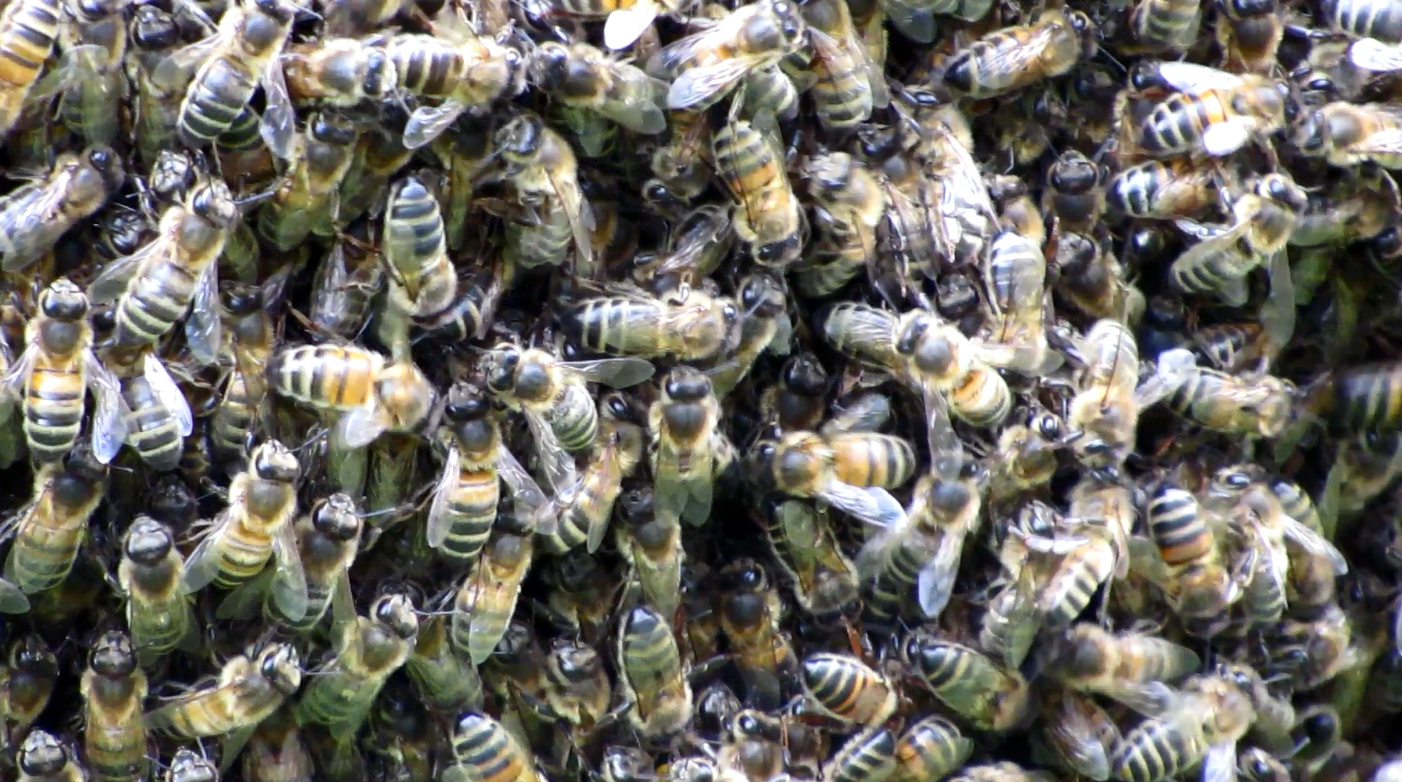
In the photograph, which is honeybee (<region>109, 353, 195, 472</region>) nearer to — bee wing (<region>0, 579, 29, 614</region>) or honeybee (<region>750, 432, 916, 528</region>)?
bee wing (<region>0, 579, 29, 614</region>)

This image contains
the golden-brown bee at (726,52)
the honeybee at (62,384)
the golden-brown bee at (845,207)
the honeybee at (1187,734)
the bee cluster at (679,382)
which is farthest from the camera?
the honeybee at (1187,734)

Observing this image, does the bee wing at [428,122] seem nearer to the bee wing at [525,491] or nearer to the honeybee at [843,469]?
the bee wing at [525,491]

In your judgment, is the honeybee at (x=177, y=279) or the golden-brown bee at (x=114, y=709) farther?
the golden-brown bee at (x=114, y=709)

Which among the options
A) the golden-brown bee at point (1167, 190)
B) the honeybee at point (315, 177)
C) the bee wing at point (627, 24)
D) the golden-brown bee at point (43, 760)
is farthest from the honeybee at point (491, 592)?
the golden-brown bee at point (1167, 190)

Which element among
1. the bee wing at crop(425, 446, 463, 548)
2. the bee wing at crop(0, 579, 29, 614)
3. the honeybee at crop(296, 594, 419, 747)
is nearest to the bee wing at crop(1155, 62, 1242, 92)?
the bee wing at crop(425, 446, 463, 548)

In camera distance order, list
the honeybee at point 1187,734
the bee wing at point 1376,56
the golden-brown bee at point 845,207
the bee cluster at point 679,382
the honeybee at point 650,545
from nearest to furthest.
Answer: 1. the bee cluster at point 679,382
2. the honeybee at point 650,545
3. the golden-brown bee at point 845,207
4. the honeybee at point 1187,734
5. the bee wing at point 1376,56

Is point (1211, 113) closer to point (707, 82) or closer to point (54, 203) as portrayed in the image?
point (707, 82)
